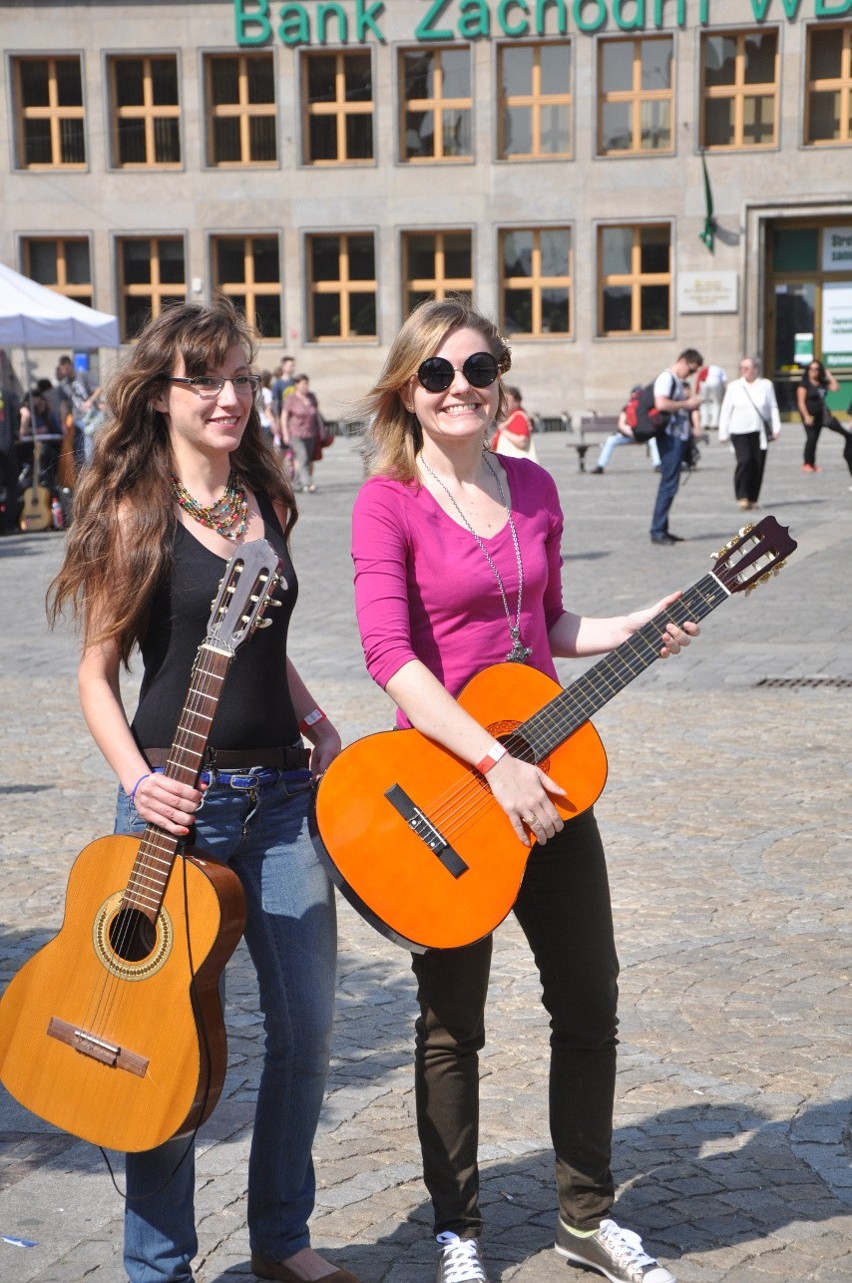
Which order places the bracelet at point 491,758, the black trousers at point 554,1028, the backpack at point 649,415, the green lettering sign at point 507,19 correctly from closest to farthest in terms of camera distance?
1. the bracelet at point 491,758
2. the black trousers at point 554,1028
3. the backpack at point 649,415
4. the green lettering sign at point 507,19

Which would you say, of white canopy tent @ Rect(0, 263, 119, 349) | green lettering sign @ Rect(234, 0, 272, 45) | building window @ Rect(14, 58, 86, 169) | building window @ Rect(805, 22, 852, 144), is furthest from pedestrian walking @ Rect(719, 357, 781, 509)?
building window @ Rect(14, 58, 86, 169)

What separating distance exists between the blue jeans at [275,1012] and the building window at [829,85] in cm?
3876

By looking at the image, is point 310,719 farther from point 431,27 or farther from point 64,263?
point 64,263

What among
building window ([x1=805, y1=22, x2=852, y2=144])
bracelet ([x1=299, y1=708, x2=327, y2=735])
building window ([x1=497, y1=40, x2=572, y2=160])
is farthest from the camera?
building window ([x1=497, y1=40, x2=572, y2=160])

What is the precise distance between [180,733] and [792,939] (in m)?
3.07

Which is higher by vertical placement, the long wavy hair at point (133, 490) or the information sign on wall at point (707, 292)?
the information sign on wall at point (707, 292)

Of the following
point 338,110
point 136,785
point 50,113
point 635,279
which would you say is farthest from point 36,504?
point 50,113

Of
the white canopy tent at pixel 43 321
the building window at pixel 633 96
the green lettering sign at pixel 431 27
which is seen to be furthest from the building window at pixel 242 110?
the white canopy tent at pixel 43 321

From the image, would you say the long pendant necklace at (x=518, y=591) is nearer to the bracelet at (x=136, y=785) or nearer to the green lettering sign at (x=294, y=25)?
the bracelet at (x=136, y=785)

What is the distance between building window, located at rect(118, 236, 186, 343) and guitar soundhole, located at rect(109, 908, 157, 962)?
130ft

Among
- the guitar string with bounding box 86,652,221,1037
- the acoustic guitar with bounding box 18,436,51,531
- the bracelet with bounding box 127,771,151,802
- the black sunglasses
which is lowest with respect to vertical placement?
the acoustic guitar with bounding box 18,436,51,531

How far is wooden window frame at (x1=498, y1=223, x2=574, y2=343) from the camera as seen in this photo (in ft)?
132

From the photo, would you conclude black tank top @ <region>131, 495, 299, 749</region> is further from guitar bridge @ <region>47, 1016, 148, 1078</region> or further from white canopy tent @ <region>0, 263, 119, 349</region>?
white canopy tent @ <region>0, 263, 119, 349</region>

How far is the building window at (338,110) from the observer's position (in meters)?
40.6
